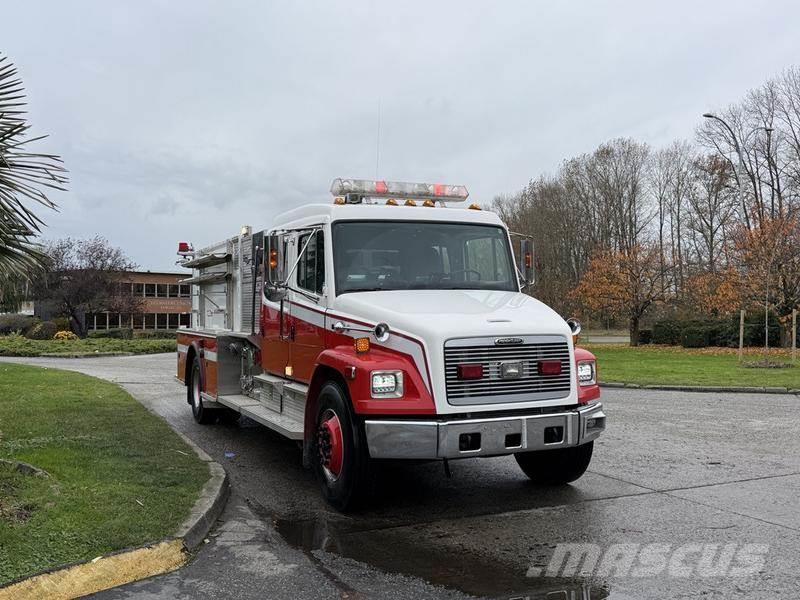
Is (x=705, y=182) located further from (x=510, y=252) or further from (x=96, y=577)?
(x=96, y=577)

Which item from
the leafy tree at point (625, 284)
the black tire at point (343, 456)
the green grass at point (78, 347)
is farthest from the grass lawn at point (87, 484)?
the leafy tree at point (625, 284)

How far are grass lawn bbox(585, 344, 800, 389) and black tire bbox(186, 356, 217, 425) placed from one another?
9916mm

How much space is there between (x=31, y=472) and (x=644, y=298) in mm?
29668

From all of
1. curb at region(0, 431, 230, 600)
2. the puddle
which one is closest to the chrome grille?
the puddle

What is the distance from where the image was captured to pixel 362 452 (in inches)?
236

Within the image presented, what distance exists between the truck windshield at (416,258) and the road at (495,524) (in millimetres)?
2021

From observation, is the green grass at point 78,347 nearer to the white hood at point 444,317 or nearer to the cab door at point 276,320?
the cab door at point 276,320

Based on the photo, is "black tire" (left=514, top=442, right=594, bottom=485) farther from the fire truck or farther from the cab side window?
the cab side window

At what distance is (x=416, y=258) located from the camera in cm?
729

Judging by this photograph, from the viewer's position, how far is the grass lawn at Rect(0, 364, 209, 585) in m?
4.83

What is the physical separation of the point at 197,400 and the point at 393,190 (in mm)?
5264

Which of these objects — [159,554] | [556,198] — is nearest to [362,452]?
[159,554]

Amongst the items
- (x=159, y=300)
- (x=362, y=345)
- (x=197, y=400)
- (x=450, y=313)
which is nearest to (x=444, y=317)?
(x=450, y=313)

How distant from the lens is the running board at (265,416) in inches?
282
